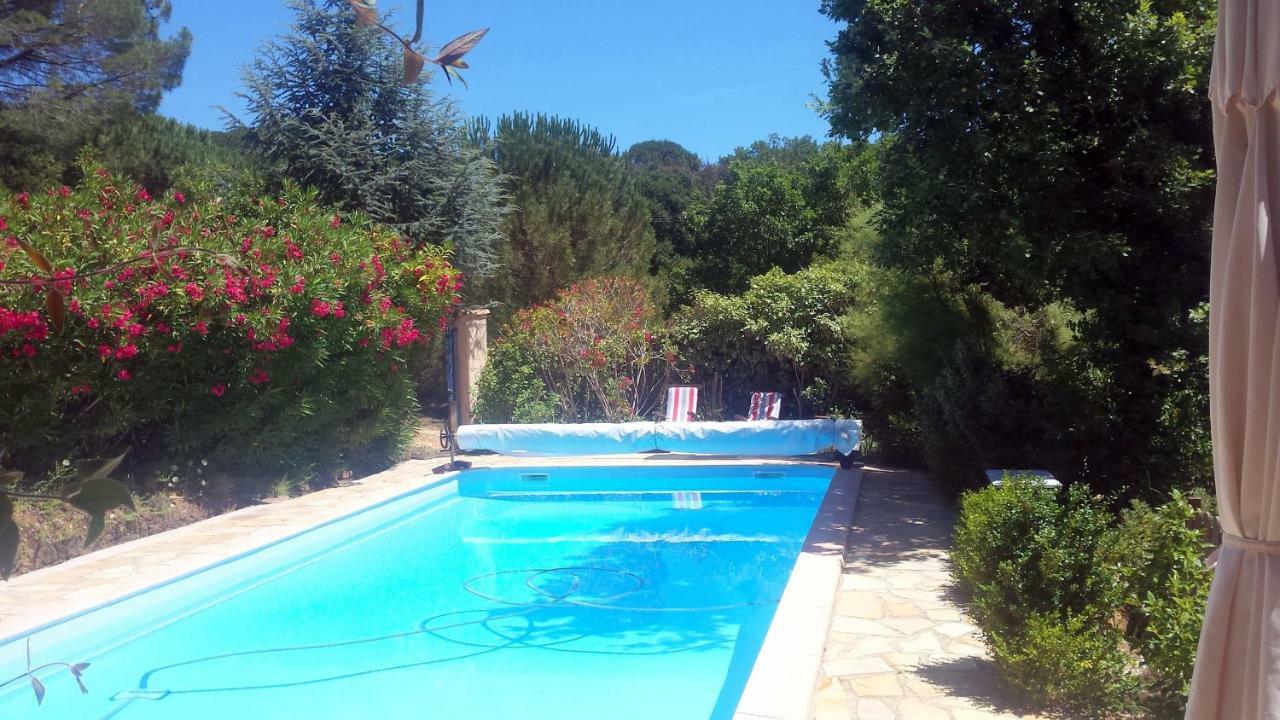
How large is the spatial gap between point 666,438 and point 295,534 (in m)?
4.94

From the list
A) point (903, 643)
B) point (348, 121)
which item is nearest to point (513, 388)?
point (348, 121)

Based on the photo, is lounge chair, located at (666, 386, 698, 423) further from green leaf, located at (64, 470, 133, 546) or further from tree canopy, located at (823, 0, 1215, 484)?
green leaf, located at (64, 470, 133, 546)

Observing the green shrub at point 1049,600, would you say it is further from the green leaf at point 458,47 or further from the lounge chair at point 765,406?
the lounge chair at point 765,406

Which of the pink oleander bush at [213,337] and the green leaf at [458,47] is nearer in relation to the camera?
the green leaf at [458,47]

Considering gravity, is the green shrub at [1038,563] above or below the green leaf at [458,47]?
below

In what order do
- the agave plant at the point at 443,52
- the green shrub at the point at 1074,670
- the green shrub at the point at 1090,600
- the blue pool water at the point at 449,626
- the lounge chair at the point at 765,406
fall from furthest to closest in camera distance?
the lounge chair at the point at 765,406, the blue pool water at the point at 449,626, the green shrub at the point at 1074,670, the green shrub at the point at 1090,600, the agave plant at the point at 443,52

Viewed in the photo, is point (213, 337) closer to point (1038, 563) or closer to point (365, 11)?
point (1038, 563)

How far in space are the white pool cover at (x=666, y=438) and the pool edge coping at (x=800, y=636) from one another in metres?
3.46

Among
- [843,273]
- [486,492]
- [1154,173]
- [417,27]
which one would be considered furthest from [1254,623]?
[843,273]

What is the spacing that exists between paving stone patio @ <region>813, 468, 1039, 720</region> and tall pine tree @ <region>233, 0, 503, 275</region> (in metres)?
8.29

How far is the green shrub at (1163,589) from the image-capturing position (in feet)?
11.2

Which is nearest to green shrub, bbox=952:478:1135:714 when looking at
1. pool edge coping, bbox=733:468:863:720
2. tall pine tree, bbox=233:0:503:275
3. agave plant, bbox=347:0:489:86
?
pool edge coping, bbox=733:468:863:720

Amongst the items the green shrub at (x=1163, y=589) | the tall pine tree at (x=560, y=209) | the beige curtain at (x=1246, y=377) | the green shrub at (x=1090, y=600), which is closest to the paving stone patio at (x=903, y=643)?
the green shrub at (x=1090, y=600)

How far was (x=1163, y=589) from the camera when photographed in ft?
12.7
